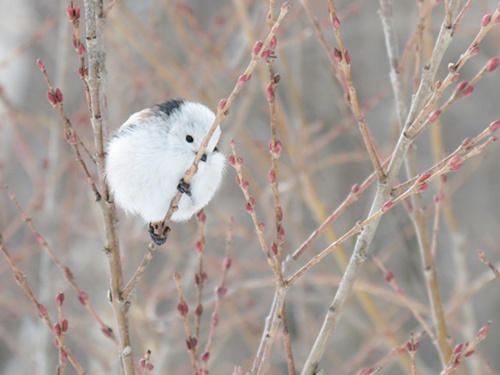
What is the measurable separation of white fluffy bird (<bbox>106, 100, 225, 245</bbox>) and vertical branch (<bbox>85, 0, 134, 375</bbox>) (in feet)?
0.49

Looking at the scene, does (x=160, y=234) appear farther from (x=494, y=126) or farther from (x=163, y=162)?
(x=494, y=126)

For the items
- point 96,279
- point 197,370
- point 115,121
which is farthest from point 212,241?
point 197,370

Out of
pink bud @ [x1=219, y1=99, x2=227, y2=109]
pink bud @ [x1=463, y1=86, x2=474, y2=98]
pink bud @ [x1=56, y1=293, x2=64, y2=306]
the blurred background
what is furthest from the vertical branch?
the blurred background

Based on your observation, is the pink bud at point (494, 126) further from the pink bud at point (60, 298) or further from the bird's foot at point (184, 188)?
the pink bud at point (60, 298)

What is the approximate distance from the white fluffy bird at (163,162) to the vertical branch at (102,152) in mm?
150

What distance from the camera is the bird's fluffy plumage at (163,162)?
126cm

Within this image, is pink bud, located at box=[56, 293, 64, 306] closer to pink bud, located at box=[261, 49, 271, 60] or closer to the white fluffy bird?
the white fluffy bird

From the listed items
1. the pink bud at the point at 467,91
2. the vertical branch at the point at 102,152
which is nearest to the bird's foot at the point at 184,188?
the vertical branch at the point at 102,152

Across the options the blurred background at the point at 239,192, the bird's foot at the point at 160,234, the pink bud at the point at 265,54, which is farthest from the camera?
the blurred background at the point at 239,192

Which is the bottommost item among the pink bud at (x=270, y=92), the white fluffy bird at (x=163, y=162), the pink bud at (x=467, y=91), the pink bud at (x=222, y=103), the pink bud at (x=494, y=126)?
the pink bud at (x=494, y=126)

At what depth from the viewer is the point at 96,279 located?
3.65 meters

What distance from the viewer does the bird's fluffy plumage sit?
1.26 metres

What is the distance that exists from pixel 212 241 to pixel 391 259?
117 centimetres

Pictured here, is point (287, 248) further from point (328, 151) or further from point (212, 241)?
point (328, 151)
